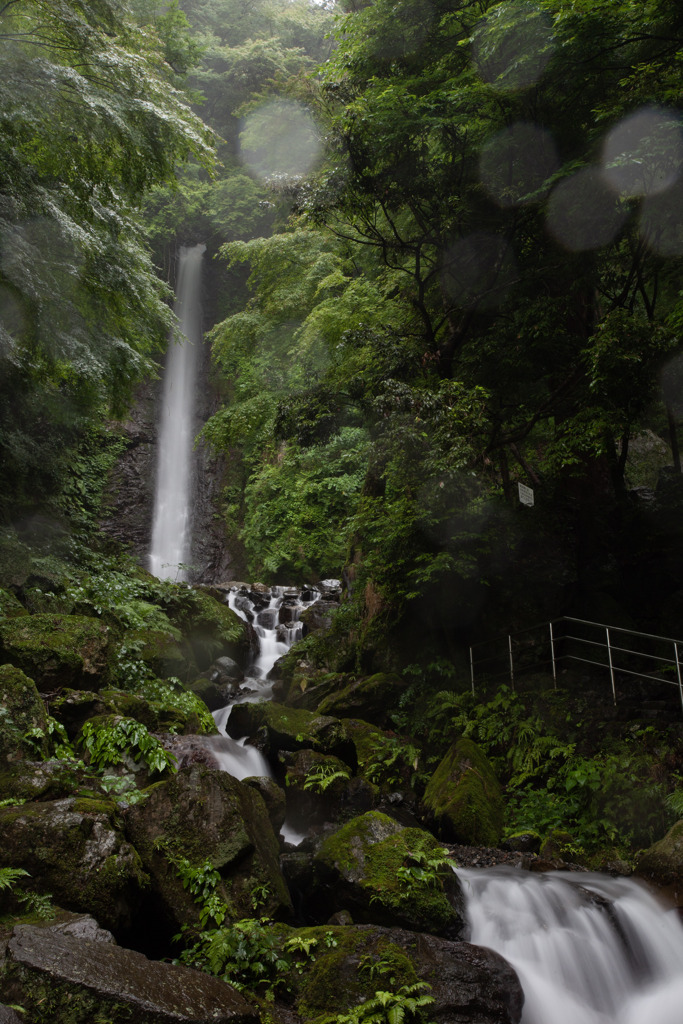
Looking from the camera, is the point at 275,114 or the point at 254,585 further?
the point at 275,114

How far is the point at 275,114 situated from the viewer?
22812mm

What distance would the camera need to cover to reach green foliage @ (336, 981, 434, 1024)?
367 centimetres

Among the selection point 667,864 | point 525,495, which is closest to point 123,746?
point 667,864

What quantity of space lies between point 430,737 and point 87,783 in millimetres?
5591

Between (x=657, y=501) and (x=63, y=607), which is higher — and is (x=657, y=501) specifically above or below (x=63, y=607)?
above

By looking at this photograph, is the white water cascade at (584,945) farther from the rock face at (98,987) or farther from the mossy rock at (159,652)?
the mossy rock at (159,652)

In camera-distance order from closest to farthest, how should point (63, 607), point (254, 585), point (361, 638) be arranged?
point (63, 607)
point (361, 638)
point (254, 585)

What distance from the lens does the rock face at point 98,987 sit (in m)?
2.86

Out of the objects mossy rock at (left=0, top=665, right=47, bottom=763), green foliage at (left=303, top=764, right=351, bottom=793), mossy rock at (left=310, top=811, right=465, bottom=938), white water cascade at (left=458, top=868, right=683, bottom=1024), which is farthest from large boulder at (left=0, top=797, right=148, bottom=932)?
green foliage at (left=303, top=764, right=351, bottom=793)

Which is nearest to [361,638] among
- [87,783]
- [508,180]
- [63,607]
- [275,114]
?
[63,607]

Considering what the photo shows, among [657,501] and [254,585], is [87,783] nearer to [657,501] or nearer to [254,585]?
[657,501]

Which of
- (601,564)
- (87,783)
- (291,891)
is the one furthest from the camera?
(601,564)

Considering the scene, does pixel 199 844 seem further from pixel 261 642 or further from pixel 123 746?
pixel 261 642

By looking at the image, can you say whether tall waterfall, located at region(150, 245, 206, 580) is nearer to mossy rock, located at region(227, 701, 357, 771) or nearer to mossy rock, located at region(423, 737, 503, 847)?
mossy rock, located at region(227, 701, 357, 771)
